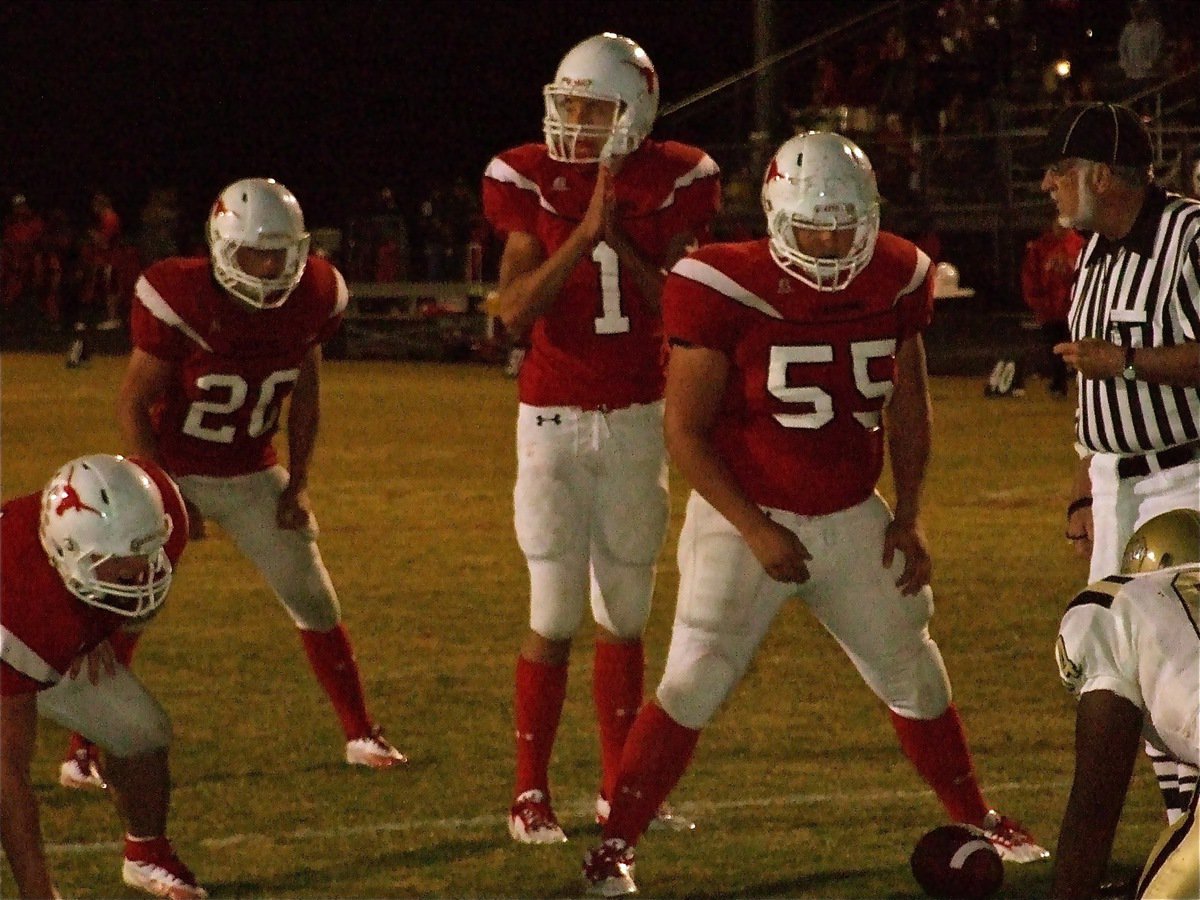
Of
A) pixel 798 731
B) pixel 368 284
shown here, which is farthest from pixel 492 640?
pixel 368 284

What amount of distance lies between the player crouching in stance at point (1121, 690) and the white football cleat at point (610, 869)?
1267 millimetres

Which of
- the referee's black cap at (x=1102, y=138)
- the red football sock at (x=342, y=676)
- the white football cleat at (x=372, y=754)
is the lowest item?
the white football cleat at (x=372, y=754)

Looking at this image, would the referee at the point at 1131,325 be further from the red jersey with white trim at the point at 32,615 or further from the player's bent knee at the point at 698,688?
the red jersey with white trim at the point at 32,615

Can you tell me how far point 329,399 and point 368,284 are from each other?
20.4 feet

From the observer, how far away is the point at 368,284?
2245 centimetres

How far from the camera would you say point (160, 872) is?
178 inches

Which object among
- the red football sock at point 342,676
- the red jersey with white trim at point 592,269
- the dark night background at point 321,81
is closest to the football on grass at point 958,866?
the red jersey with white trim at point 592,269

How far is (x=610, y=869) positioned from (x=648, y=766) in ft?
0.83

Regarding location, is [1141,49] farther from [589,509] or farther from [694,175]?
[589,509]

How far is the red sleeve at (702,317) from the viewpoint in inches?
170

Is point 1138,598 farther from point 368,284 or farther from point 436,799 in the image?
point 368,284

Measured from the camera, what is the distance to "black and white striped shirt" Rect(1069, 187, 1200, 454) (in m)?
4.54

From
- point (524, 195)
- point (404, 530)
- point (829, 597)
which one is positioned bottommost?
point (404, 530)

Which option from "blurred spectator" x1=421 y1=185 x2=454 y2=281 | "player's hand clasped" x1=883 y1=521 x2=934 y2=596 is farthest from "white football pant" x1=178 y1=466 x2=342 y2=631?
"blurred spectator" x1=421 y1=185 x2=454 y2=281
